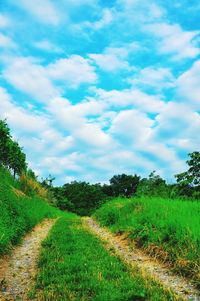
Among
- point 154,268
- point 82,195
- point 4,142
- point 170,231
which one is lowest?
point 154,268

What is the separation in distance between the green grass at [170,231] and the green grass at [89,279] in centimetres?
120

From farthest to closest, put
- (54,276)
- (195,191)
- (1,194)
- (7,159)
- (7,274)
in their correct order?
(7,159) → (195,191) → (1,194) → (7,274) → (54,276)

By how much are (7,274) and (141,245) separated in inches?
181

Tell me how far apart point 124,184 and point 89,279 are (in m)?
89.2

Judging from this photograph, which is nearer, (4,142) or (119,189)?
(4,142)

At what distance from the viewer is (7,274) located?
8953 millimetres

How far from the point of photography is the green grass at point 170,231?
8.94 metres

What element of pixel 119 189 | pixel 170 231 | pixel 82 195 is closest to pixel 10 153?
pixel 170 231

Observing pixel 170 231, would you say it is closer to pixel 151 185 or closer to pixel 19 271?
pixel 19 271

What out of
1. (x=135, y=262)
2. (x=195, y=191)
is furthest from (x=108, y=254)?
(x=195, y=191)

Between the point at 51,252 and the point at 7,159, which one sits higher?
the point at 7,159

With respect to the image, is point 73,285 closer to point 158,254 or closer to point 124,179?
point 158,254

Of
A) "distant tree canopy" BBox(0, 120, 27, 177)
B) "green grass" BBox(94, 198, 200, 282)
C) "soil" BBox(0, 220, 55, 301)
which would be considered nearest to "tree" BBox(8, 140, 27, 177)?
"distant tree canopy" BBox(0, 120, 27, 177)

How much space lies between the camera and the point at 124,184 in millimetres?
96250
